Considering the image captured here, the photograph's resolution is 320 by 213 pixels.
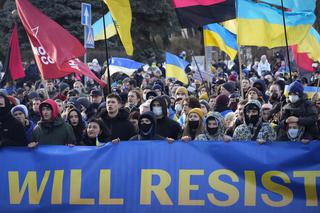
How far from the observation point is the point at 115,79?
22.2m

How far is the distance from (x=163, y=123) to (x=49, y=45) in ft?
7.99

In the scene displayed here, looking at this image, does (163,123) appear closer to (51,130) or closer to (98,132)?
(98,132)

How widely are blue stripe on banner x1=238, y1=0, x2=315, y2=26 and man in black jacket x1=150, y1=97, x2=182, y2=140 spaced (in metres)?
2.88

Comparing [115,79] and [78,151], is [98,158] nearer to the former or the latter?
[78,151]

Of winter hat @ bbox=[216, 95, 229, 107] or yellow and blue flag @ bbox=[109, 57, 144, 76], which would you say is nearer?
winter hat @ bbox=[216, 95, 229, 107]

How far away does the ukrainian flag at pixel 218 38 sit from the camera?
47.6 ft

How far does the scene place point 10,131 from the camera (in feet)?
27.7

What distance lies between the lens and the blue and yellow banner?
25.5 feet

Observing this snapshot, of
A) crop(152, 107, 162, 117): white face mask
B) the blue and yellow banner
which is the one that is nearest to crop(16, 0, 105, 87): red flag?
crop(152, 107, 162, 117): white face mask

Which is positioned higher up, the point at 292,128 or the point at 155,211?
the point at 292,128

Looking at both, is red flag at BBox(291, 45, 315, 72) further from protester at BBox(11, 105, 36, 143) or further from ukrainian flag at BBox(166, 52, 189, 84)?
protester at BBox(11, 105, 36, 143)

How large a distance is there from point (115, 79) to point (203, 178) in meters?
14.5

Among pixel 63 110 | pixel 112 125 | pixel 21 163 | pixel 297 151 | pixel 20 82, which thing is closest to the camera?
pixel 297 151

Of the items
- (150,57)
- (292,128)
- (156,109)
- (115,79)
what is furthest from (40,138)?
(150,57)
